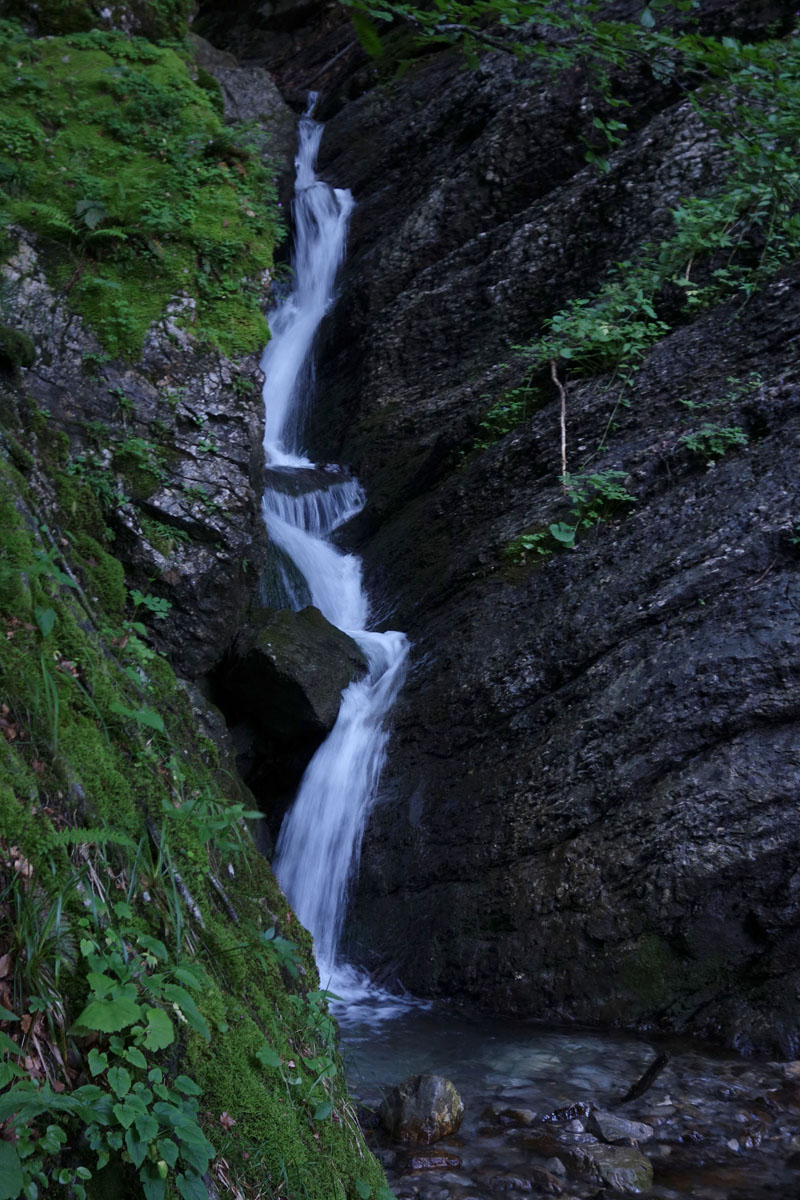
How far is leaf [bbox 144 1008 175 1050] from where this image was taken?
177 cm

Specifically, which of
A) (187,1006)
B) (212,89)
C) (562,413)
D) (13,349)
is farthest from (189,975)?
(212,89)

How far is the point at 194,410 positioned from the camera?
21.5 ft

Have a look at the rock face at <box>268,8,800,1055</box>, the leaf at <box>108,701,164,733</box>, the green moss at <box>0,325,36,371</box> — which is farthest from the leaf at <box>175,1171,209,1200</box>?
the green moss at <box>0,325,36,371</box>

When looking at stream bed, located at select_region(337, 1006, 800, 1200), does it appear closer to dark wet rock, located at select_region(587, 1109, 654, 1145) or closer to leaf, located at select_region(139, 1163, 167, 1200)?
dark wet rock, located at select_region(587, 1109, 654, 1145)

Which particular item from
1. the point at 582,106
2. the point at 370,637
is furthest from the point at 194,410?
the point at 582,106

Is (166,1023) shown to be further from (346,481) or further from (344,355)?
(344,355)

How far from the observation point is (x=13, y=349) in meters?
4.51

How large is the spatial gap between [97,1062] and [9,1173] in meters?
0.32

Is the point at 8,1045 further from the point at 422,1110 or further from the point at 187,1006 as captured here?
the point at 422,1110

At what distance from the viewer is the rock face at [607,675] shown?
5000mm

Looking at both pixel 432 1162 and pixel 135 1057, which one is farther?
pixel 432 1162

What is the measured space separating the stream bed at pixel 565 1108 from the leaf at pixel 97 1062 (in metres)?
2.07

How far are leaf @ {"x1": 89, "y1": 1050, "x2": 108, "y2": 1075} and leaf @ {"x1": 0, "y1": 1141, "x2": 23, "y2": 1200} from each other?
0.84 feet

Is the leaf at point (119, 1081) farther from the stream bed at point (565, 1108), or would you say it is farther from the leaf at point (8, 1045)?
the stream bed at point (565, 1108)
